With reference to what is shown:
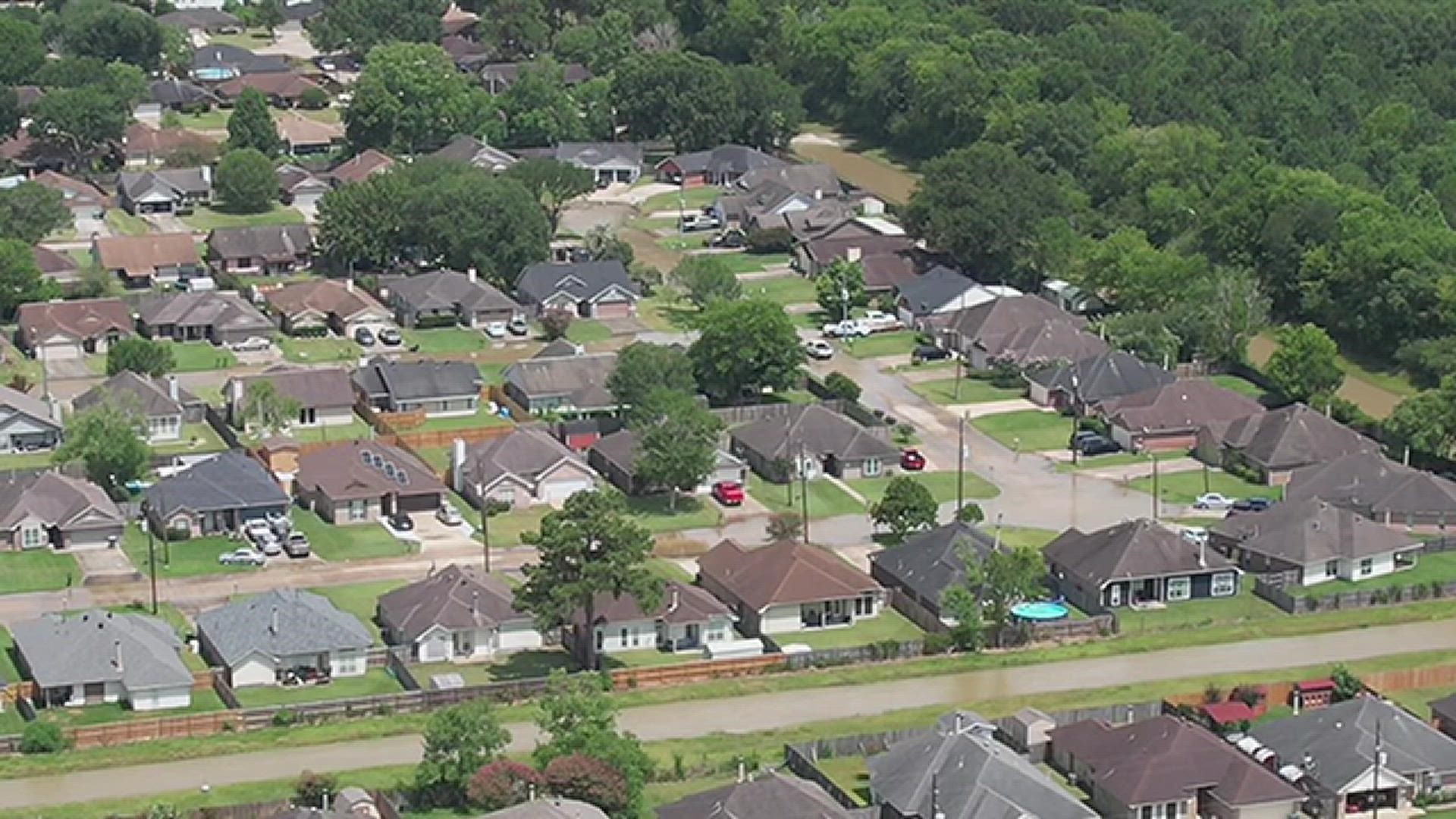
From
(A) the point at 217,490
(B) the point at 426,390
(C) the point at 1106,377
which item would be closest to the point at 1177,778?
(A) the point at 217,490

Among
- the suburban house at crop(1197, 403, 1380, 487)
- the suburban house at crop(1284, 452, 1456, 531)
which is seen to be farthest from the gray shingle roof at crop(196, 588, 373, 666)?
the suburban house at crop(1197, 403, 1380, 487)

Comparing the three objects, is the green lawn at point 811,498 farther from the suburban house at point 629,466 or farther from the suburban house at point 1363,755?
the suburban house at point 1363,755

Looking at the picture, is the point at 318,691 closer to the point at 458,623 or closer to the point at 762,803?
the point at 458,623

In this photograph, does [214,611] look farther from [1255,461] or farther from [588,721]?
[1255,461]

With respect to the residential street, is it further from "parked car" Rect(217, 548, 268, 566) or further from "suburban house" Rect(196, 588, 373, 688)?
"parked car" Rect(217, 548, 268, 566)

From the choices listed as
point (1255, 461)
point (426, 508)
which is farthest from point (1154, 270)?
point (426, 508)

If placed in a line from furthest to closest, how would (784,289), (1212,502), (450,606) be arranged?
(784,289)
(1212,502)
(450,606)

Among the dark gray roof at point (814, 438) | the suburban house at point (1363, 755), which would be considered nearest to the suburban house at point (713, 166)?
the dark gray roof at point (814, 438)

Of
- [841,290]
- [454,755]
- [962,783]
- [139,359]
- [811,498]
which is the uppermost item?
[454,755]
